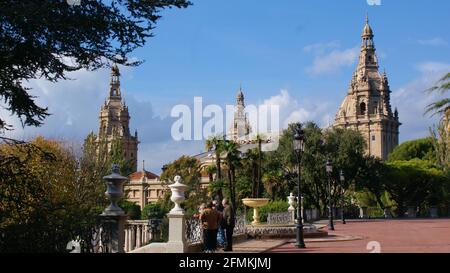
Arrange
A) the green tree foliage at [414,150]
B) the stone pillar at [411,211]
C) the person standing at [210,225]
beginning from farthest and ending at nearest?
1. the green tree foliage at [414,150]
2. the stone pillar at [411,211]
3. the person standing at [210,225]

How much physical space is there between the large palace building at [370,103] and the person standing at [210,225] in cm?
10764

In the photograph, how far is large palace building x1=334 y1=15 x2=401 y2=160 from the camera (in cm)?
12200

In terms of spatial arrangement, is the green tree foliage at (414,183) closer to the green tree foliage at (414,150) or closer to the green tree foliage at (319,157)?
the green tree foliage at (319,157)

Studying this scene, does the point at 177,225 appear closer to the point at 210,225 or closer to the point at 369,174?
the point at 210,225

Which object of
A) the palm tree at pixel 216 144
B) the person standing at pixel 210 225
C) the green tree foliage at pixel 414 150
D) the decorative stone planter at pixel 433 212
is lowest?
the decorative stone planter at pixel 433 212

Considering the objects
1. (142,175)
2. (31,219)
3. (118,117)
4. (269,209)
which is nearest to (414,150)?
(142,175)

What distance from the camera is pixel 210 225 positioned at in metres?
16.6

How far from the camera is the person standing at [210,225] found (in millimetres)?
16469

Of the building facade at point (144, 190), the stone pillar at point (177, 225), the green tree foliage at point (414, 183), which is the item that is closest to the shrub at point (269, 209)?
the stone pillar at point (177, 225)

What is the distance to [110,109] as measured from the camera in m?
115

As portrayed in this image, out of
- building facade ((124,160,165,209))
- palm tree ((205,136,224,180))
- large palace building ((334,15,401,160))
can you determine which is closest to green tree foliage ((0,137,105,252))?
palm tree ((205,136,224,180))

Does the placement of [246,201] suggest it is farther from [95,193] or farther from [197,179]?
[197,179]

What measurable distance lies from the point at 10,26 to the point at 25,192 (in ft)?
14.0
